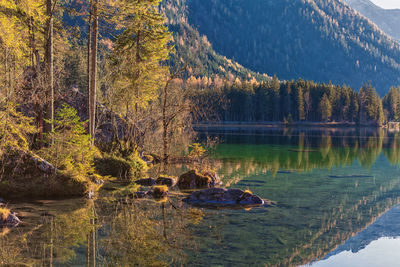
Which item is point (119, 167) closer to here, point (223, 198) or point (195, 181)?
point (195, 181)

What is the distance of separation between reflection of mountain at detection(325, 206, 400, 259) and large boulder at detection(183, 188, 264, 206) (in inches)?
191

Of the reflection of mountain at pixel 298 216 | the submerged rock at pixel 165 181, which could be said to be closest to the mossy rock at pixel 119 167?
the submerged rock at pixel 165 181

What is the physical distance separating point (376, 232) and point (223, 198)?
650 centimetres

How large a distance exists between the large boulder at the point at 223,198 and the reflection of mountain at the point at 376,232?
16.0 feet

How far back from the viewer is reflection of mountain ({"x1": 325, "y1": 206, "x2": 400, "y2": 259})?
512 inches

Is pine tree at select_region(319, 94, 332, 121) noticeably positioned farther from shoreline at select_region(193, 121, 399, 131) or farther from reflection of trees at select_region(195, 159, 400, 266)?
reflection of trees at select_region(195, 159, 400, 266)

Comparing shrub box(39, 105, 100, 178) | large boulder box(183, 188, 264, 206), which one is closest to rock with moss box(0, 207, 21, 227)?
shrub box(39, 105, 100, 178)

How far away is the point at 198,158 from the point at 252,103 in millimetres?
119785

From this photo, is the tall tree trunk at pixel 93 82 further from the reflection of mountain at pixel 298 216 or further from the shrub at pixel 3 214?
the shrub at pixel 3 214

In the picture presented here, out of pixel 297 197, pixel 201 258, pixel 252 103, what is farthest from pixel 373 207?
pixel 252 103

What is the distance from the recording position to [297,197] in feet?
66.4

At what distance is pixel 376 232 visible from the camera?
14836 mm

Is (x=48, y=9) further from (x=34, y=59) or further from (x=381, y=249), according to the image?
(x=381, y=249)

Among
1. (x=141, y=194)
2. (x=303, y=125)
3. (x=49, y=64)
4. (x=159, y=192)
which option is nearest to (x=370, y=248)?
(x=159, y=192)
